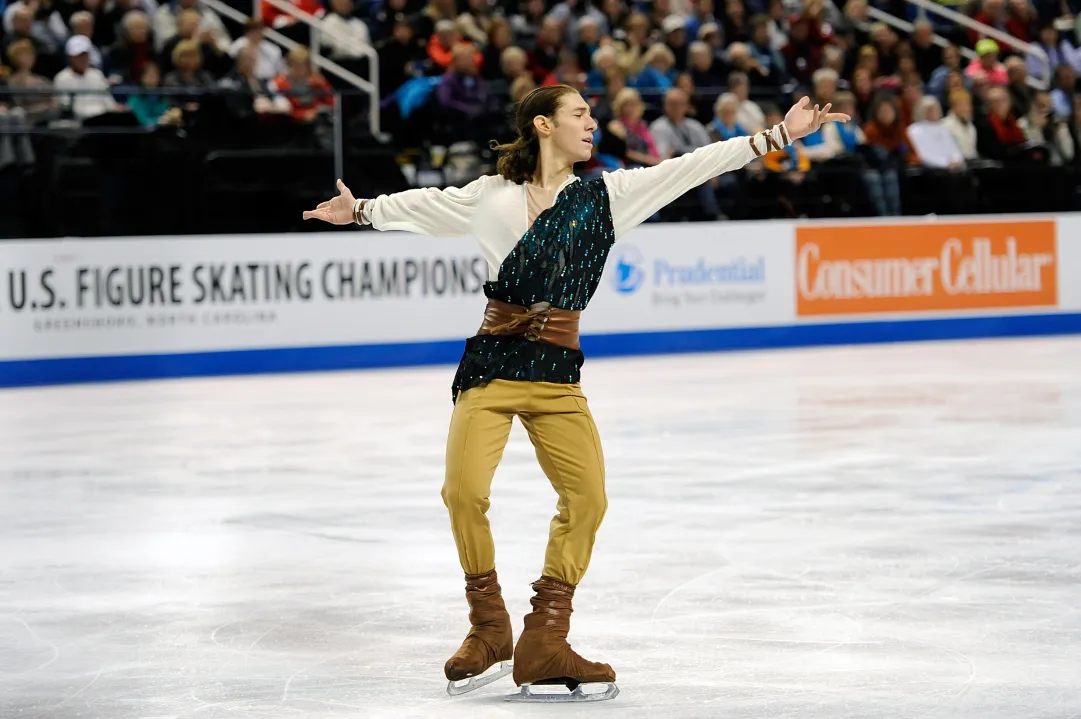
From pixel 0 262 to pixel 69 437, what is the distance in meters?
3.24

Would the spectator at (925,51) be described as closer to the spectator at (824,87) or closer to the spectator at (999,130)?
the spectator at (999,130)

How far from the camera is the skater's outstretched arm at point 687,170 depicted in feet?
16.1

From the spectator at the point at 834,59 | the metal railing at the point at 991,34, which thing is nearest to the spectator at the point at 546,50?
the spectator at the point at 834,59

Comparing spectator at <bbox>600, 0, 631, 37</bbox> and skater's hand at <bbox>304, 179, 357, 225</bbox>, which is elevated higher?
spectator at <bbox>600, 0, 631, 37</bbox>

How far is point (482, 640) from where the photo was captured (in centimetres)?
491

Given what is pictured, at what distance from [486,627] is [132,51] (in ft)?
35.4

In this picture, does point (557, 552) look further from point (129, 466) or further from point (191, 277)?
point (191, 277)

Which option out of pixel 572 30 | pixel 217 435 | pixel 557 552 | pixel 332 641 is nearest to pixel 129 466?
pixel 217 435

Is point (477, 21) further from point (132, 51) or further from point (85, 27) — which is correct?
point (85, 27)

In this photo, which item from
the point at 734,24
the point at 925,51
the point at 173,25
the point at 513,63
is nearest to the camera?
the point at 173,25

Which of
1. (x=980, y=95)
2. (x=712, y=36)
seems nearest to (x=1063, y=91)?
(x=980, y=95)

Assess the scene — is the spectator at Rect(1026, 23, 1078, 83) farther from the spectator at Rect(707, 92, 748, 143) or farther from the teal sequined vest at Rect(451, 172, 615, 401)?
the teal sequined vest at Rect(451, 172, 615, 401)

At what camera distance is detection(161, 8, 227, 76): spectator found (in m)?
14.7

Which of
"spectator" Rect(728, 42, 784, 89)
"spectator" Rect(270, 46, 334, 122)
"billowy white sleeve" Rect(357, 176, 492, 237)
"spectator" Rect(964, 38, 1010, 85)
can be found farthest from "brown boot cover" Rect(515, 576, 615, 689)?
"spectator" Rect(964, 38, 1010, 85)
